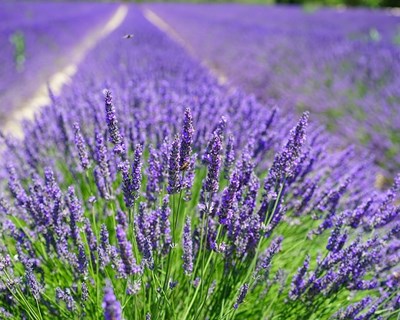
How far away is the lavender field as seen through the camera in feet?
4.17

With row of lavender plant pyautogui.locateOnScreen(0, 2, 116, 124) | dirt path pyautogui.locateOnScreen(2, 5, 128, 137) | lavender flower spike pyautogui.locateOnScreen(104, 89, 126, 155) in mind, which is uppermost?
lavender flower spike pyautogui.locateOnScreen(104, 89, 126, 155)

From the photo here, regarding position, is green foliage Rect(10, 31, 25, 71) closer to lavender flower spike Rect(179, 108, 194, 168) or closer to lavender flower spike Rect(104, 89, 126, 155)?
lavender flower spike Rect(104, 89, 126, 155)

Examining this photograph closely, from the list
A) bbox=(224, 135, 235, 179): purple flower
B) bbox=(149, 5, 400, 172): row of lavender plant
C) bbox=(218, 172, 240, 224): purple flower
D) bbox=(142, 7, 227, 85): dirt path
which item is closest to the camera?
bbox=(218, 172, 240, 224): purple flower

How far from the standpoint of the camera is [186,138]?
1.08 m

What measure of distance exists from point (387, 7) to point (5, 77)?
2633 centimetres

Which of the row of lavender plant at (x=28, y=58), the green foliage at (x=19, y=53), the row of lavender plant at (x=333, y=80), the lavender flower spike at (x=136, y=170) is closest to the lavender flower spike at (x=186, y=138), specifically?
the lavender flower spike at (x=136, y=170)

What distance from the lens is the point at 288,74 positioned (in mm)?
6516

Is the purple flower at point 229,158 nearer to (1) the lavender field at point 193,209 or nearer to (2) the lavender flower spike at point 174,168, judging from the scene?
(1) the lavender field at point 193,209

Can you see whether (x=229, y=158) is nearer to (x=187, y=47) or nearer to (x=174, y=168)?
(x=174, y=168)

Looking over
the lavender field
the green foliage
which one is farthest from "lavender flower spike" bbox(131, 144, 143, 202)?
the green foliage

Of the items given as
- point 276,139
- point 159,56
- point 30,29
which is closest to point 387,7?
point 30,29

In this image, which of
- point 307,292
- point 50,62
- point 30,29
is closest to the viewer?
point 307,292

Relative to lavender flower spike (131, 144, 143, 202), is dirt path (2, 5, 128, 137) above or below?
below

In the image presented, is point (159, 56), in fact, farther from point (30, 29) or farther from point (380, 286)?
point (30, 29)
